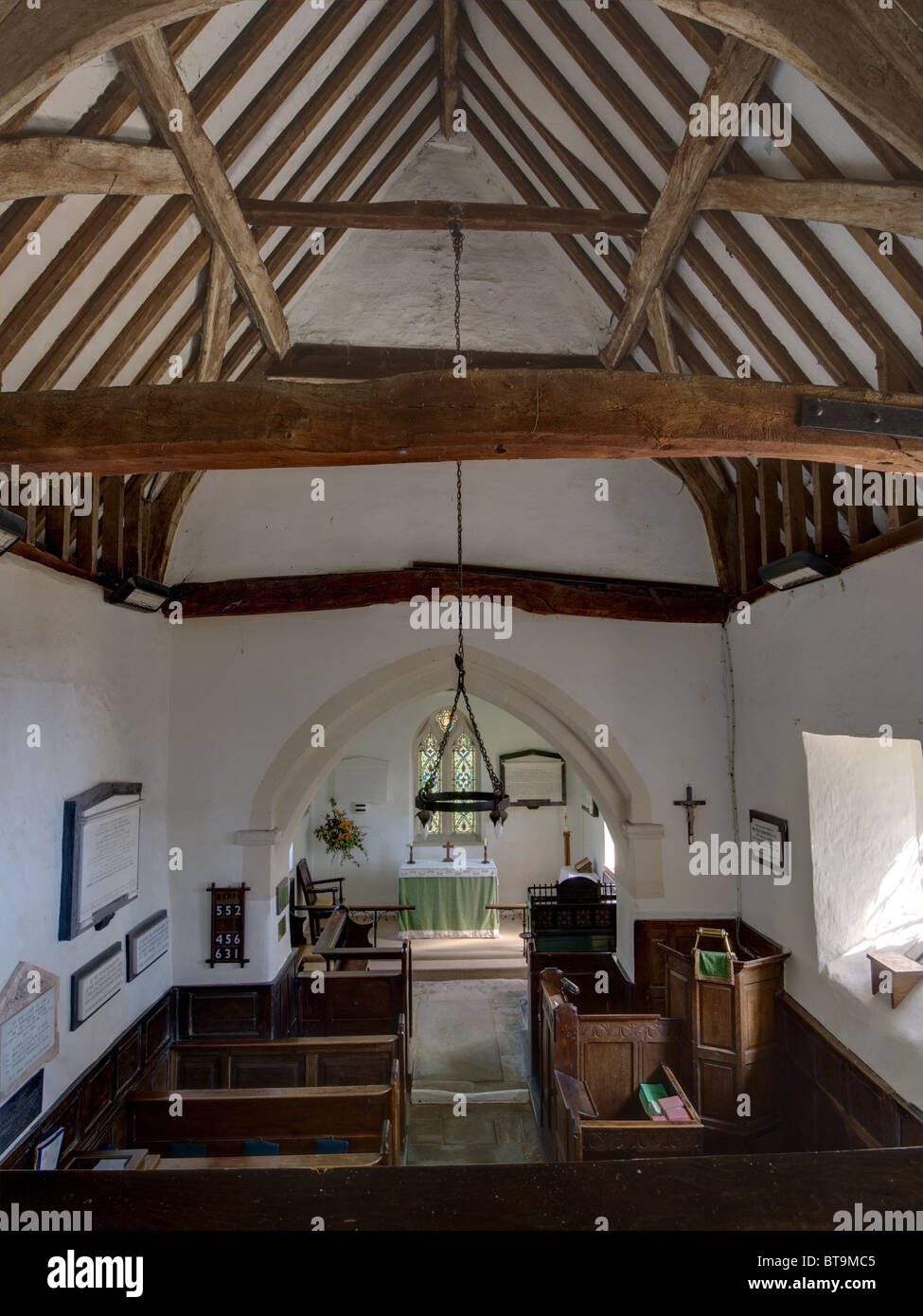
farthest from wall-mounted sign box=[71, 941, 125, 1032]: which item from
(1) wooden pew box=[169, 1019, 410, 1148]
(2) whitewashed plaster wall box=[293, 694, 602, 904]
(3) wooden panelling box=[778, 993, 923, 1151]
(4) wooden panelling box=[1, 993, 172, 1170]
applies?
(2) whitewashed plaster wall box=[293, 694, 602, 904]

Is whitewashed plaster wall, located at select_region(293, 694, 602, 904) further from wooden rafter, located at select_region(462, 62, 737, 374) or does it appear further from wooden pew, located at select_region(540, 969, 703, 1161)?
wooden rafter, located at select_region(462, 62, 737, 374)

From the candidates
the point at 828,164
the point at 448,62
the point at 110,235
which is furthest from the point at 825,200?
the point at 110,235

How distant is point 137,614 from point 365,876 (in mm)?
7335

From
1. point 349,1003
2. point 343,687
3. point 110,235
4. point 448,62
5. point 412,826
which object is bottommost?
point 349,1003

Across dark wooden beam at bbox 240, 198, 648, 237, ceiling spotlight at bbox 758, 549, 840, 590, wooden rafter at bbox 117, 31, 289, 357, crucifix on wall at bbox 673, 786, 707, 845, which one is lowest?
crucifix on wall at bbox 673, 786, 707, 845

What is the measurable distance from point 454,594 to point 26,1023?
A: 14.0ft

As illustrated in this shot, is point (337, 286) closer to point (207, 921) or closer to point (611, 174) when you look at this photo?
point (611, 174)

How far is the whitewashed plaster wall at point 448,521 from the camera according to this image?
22.9 ft

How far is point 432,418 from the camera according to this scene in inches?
122

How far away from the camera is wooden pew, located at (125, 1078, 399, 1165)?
480 centimetres

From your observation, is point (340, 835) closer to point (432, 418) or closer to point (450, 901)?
point (450, 901)

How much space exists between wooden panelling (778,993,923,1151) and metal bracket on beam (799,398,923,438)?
339cm

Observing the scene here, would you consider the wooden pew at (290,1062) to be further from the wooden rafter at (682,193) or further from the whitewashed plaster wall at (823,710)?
the wooden rafter at (682,193)

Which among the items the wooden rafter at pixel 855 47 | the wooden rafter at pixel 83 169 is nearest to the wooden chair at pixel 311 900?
the wooden rafter at pixel 83 169
